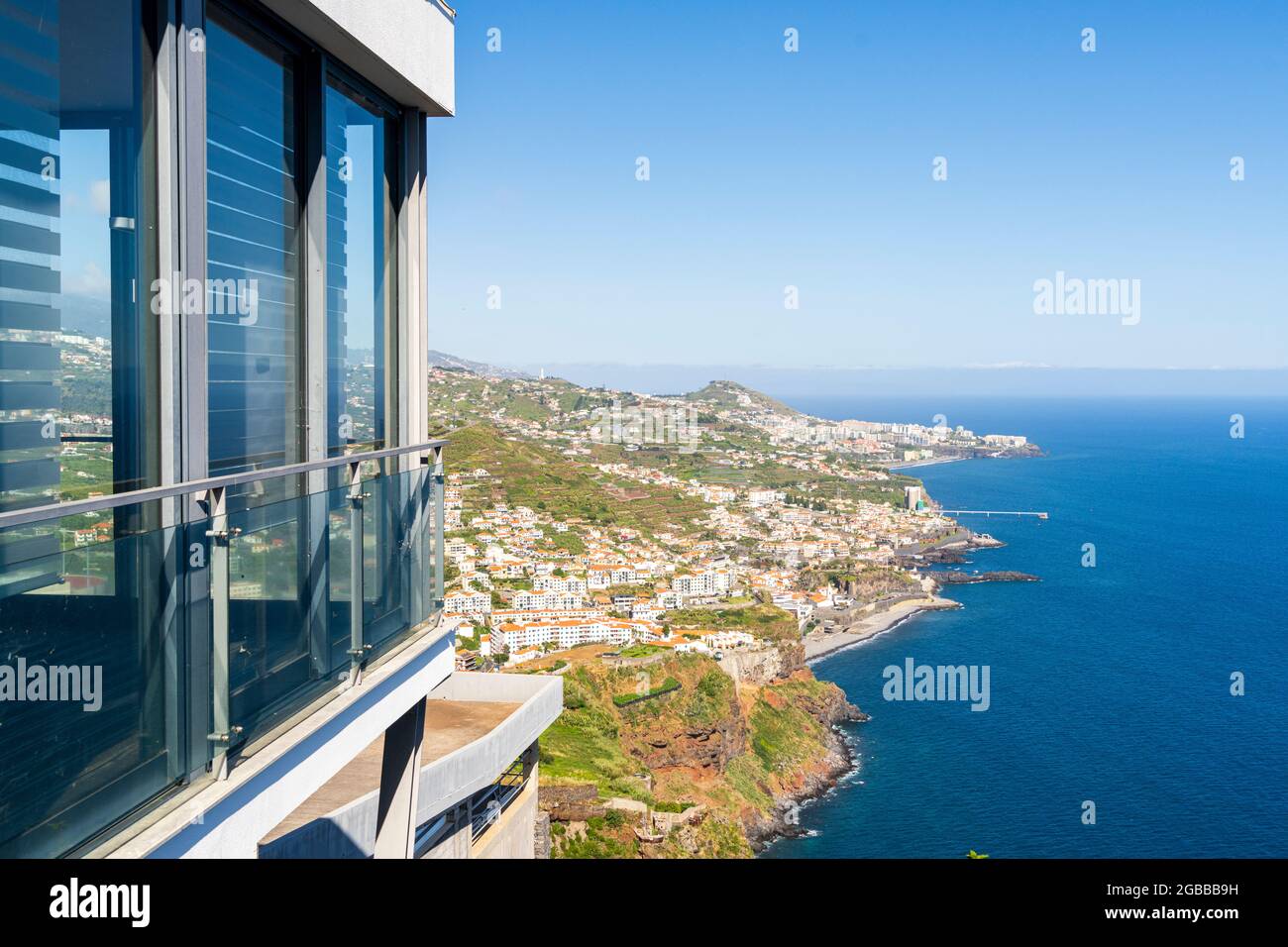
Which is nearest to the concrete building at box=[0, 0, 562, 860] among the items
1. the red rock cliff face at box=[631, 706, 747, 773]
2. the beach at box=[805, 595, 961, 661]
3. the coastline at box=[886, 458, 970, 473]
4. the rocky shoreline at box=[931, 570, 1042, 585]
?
the red rock cliff face at box=[631, 706, 747, 773]

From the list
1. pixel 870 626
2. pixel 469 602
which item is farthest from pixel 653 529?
pixel 469 602

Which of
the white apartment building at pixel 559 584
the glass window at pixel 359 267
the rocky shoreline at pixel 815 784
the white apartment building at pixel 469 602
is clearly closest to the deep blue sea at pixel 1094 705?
the rocky shoreline at pixel 815 784

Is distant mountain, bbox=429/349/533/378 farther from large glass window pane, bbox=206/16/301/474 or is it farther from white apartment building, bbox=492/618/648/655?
large glass window pane, bbox=206/16/301/474

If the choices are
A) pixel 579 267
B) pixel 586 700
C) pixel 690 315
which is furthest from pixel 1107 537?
pixel 586 700

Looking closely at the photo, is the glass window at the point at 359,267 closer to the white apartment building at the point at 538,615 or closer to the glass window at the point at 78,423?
the glass window at the point at 78,423

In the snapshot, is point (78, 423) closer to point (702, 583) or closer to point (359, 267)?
point (359, 267)

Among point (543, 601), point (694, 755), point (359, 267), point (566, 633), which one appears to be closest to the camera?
point (359, 267)

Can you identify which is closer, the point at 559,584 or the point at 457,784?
the point at 457,784
